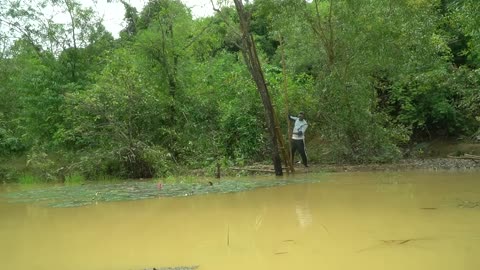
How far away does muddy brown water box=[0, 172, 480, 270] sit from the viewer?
13.2 feet

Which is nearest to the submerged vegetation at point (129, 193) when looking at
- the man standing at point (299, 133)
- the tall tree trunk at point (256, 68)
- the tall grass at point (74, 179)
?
the tall tree trunk at point (256, 68)

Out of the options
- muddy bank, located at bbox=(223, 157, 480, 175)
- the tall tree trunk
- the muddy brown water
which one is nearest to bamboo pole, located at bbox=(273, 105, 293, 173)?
A: the tall tree trunk

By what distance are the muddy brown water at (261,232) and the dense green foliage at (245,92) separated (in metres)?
5.72

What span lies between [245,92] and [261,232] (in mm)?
10798

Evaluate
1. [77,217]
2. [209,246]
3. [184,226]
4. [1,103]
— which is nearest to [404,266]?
[209,246]

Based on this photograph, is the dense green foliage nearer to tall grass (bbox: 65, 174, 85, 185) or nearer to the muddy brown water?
tall grass (bbox: 65, 174, 85, 185)

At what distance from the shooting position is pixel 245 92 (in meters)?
15.7

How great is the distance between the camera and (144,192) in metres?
9.35

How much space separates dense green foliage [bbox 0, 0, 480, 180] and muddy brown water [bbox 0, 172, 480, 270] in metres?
5.72

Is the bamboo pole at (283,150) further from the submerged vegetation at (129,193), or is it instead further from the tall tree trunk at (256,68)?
the submerged vegetation at (129,193)

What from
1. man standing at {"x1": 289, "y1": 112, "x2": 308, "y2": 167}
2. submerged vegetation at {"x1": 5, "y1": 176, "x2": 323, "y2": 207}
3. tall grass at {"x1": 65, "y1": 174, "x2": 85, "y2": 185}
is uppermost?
man standing at {"x1": 289, "y1": 112, "x2": 308, "y2": 167}

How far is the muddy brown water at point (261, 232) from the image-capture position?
4012 mm

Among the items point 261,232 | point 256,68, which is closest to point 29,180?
point 256,68

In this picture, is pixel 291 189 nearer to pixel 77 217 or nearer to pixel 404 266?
pixel 77 217
